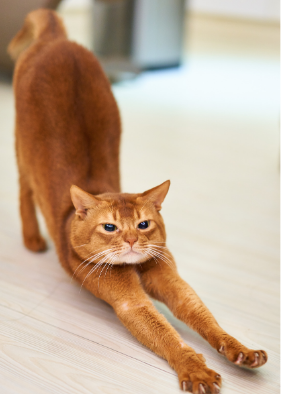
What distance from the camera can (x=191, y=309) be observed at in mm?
1214

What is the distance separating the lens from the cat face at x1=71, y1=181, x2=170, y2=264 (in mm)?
1180

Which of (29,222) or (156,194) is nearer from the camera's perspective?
(156,194)

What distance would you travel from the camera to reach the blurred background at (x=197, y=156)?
143cm

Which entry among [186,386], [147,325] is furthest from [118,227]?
[186,386]

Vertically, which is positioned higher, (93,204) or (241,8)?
(241,8)

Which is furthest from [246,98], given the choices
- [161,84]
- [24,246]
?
[24,246]

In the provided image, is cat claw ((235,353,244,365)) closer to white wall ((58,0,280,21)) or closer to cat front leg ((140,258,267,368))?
cat front leg ((140,258,267,368))

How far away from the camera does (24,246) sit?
170 centimetres

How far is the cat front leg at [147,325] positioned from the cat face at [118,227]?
6 centimetres

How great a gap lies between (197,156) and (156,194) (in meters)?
1.43

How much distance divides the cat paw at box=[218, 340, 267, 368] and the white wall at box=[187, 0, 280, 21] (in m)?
6.77

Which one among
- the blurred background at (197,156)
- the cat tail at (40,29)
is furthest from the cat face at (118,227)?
the cat tail at (40,29)

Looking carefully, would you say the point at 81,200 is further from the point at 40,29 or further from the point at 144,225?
the point at 40,29

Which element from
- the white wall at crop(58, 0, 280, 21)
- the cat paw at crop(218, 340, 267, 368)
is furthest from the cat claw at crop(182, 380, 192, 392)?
the white wall at crop(58, 0, 280, 21)
